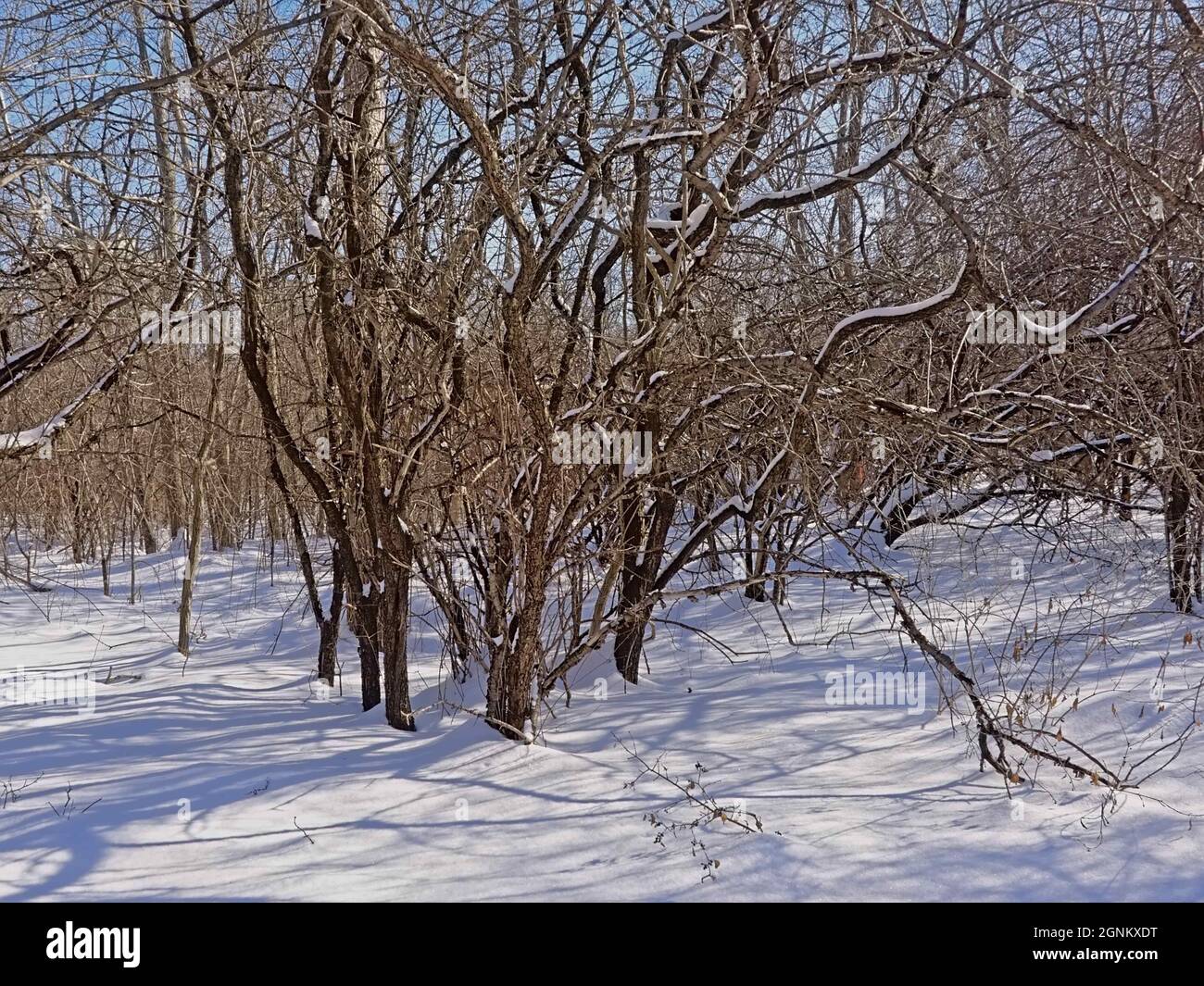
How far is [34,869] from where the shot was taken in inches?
134

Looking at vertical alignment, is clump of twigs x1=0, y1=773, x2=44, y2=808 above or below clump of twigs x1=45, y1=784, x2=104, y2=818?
above

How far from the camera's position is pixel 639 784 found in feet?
13.2

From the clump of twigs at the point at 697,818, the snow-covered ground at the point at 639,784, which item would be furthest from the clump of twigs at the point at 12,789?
the clump of twigs at the point at 697,818

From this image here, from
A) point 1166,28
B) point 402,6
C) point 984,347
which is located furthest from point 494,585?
point 1166,28

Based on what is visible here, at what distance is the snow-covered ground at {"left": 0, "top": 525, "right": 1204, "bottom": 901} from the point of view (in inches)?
131

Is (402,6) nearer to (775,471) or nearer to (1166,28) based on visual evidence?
(775,471)

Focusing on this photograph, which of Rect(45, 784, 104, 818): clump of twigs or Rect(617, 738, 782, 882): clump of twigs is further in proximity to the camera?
Rect(45, 784, 104, 818): clump of twigs

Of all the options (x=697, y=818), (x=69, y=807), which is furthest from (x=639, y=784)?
(x=69, y=807)

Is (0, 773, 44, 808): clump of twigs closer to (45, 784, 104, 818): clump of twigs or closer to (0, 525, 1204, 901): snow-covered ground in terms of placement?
(0, 525, 1204, 901): snow-covered ground

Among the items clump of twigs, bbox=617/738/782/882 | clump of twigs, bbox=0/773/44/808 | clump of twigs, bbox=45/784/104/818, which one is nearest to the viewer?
clump of twigs, bbox=617/738/782/882

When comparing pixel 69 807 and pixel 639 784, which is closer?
pixel 69 807

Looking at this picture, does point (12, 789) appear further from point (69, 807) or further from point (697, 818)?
point (697, 818)

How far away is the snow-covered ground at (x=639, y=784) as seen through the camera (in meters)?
3.33

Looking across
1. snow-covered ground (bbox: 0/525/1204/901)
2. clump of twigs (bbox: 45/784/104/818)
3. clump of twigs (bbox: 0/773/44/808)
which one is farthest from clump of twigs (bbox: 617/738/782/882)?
clump of twigs (bbox: 0/773/44/808)
